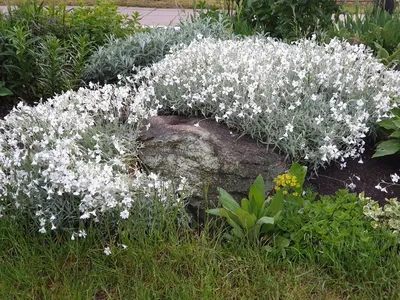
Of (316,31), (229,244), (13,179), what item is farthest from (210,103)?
(316,31)

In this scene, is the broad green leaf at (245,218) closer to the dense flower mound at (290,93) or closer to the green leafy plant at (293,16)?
the dense flower mound at (290,93)

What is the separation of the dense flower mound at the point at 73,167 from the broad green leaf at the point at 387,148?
150 cm

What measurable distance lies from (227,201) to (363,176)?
115 cm

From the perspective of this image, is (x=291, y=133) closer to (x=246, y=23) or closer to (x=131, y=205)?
(x=131, y=205)

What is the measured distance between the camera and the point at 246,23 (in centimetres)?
638

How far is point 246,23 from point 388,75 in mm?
2497

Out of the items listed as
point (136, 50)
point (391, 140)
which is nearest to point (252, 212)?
point (391, 140)

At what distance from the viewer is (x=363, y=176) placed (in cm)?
376

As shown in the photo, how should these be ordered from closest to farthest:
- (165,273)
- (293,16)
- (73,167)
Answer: (165,273) → (73,167) → (293,16)

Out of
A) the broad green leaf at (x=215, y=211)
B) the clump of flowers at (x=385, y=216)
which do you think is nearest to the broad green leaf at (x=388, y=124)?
the clump of flowers at (x=385, y=216)

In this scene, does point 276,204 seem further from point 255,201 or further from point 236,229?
point 236,229

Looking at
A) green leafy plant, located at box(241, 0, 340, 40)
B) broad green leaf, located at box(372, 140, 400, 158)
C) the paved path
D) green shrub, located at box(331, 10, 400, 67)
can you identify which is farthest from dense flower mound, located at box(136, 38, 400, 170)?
the paved path

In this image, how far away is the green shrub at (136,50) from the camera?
5344 mm

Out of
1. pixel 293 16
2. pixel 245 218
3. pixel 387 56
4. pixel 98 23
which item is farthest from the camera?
pixel 98 23
